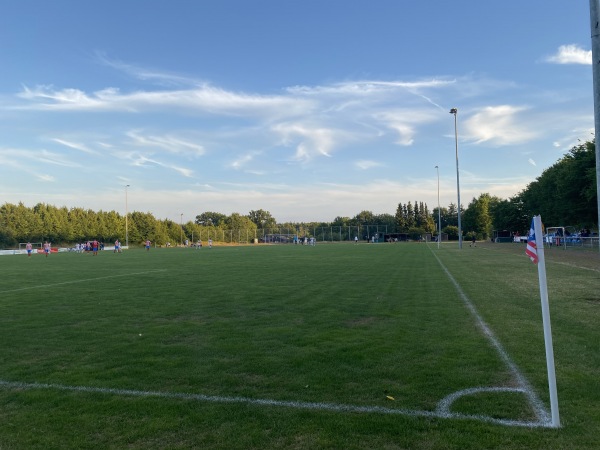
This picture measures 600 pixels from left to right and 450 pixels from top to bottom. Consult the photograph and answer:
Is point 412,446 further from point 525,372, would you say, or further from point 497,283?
point 497,283

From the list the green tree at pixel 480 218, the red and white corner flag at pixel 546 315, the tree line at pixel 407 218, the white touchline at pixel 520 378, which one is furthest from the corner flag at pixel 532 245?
the green tree at pixel 480 218

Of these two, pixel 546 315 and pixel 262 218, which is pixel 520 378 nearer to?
pixel 546 315

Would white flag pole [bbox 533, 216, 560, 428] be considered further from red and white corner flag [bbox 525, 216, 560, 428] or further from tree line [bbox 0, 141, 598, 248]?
tree line [bbox 0, 141, 598, 248]

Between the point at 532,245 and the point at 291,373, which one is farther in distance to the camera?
the point at 291,373

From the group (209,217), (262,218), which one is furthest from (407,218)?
(209,217)

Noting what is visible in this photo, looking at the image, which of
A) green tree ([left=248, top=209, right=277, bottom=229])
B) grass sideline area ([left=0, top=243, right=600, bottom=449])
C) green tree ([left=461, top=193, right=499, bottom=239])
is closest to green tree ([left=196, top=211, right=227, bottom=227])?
green tree ([left=248, top=209, right=277, bottom=229])

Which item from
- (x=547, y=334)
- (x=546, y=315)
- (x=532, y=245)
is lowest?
(x=547, y=334)

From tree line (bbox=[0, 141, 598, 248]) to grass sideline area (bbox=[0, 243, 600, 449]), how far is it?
35.6m

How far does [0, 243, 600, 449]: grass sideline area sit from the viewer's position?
4.08 m

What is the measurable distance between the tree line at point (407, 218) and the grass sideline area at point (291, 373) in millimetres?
35628

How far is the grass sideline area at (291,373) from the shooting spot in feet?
13.4

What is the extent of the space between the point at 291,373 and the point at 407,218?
417 feet

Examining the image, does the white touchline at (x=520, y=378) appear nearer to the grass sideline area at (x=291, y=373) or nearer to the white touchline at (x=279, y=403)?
the grass sideline area at (x=291, y=373)

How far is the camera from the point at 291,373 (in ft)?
19.0
